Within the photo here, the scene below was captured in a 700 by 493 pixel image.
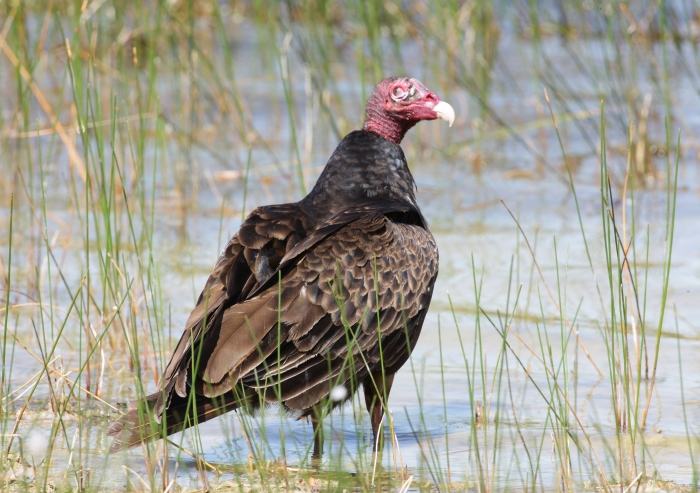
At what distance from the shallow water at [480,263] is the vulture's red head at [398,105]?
2.15ft

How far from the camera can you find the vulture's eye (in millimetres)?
5094

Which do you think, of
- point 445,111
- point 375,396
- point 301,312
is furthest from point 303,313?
point 445,111

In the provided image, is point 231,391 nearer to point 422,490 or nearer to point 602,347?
point 422,490

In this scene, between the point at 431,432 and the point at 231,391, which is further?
the point at 431,432

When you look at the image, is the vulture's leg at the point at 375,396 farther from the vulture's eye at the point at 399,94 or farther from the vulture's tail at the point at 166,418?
the vulture's eye at the point at 399,94

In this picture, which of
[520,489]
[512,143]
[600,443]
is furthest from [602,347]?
[512,143]

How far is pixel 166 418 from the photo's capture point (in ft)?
12.6

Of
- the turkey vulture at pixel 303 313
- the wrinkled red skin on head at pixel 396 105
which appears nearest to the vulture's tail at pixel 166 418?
the turkey vulture at pixel 303 313

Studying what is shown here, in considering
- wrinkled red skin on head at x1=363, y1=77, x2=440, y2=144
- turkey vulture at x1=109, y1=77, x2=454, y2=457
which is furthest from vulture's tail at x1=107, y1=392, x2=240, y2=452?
wrinkled red skin on head at x1=363, y1=77, x2=440, y2=144

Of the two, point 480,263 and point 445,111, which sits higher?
point 445,111

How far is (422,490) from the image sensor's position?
386 centimetres

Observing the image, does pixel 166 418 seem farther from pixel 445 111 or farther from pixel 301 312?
pixel 445 111

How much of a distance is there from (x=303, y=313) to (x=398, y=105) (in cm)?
125

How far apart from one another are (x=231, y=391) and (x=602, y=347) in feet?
6.00
